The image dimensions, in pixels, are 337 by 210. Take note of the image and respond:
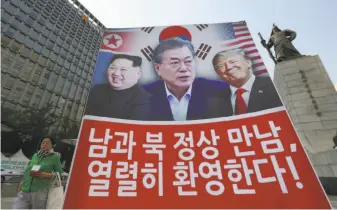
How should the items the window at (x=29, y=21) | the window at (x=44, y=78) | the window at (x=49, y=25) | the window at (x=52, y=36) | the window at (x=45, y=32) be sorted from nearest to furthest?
the window at (x=44, y=78) → the window at (x=29, y=21) → the window at (x=45, y=32) → the window at (x=52, y=36) → the window at (x=49, y=25)

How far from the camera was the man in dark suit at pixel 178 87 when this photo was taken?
3.36 meters

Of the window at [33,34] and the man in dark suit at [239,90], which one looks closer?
the man in dark suit at [239,90]

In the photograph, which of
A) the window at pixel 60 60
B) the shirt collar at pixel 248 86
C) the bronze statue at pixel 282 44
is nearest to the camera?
the shirt collar at pixel 248 86

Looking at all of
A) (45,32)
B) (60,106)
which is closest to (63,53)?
(45,32)

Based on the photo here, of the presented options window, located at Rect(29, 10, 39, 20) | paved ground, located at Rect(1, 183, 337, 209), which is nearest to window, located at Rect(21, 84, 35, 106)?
window, located at Rect(29, 10, 39, 20)

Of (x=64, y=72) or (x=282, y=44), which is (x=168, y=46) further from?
(x=64, y=72)

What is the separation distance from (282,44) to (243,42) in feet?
23.7

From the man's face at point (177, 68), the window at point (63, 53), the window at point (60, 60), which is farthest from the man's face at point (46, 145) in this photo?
the window at point (63, 53)

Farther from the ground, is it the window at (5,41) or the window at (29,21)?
the window at (29,21)

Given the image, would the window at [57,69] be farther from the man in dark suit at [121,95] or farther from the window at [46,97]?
the man in dark suit at [121,95]

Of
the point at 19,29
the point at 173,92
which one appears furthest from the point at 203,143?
the point at 19,29

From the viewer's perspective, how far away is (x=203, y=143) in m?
3.01

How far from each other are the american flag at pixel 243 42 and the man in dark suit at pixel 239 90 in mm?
109

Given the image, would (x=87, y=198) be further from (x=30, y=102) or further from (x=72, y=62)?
(x=72, y=62)
